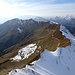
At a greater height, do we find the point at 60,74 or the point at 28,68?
the point at 28,68

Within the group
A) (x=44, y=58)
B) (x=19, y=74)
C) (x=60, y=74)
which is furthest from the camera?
(x=44, y=58)

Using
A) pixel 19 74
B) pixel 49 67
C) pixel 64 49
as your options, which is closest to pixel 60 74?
pixel 49 67

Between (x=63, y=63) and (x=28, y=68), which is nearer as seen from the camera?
(x=28, y=68)

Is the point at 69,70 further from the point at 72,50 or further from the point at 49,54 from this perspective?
the point at 72,50

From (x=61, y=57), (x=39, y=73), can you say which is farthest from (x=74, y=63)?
(x=39, y=73)

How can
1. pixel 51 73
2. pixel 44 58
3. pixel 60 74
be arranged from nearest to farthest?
pixel 51 73 → pixel 60 74 → pixel 44 58

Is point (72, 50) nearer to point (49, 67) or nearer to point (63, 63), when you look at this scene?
point (63, 63)
